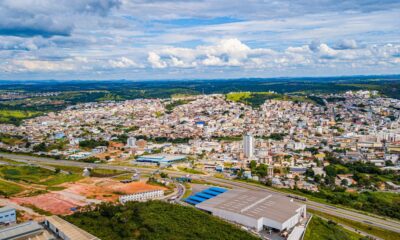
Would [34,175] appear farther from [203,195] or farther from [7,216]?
[203,195]

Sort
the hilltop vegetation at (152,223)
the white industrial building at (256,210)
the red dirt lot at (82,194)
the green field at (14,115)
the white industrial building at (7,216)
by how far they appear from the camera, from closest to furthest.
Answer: the hilltop vegetation at (152,223) → the white industrial building at (256,210) → the white industrial building at (7,216) → the red dirt lot at (82,194) → the green field at (14,115)

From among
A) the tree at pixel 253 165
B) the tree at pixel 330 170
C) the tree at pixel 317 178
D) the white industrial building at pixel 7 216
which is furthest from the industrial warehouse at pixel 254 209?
the tree at pixel 330 170

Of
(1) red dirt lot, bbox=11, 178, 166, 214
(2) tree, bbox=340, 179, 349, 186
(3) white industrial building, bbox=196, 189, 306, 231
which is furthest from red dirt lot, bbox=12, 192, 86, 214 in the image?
(2) tree, bbox=340, 179, 349, 186

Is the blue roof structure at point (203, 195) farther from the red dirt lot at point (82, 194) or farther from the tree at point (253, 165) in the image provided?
the tree at point (253, 165)

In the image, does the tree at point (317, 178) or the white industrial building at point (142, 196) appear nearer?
the white industrial building at point (142, 196)

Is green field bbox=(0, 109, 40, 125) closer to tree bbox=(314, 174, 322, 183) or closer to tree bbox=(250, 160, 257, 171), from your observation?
tree bbox=(250, 160, 257, 171)

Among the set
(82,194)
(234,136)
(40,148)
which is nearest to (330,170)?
(234,136)
